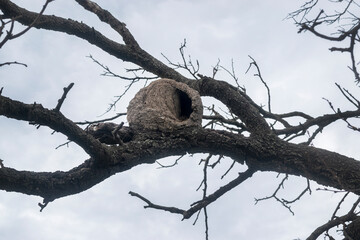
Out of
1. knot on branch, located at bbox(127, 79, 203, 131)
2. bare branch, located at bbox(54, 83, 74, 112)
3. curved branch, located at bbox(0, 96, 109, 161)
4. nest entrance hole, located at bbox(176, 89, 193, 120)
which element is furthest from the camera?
nest entrance hole, located at bbox(176, 89, 193, 120)

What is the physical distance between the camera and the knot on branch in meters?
4.09

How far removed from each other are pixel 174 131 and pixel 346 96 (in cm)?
154

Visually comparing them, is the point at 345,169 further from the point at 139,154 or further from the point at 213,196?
the point at 139,154

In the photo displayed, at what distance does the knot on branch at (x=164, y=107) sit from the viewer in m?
4.09

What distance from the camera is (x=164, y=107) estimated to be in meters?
4.79

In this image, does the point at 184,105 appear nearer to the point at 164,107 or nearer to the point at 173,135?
the point at 164,107

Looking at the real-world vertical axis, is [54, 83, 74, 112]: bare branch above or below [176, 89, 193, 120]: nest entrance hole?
below

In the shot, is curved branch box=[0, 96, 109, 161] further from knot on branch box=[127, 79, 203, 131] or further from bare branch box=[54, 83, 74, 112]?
knot on branch box=[127, 79, 203, 131]

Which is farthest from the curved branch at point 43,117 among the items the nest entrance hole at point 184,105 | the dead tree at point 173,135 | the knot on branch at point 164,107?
the nest entrance hole at point 184,105

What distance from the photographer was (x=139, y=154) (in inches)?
139

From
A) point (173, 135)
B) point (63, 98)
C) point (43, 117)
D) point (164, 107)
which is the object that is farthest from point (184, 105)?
point (63, 98)

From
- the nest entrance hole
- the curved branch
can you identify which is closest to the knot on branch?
the nest entrance hole

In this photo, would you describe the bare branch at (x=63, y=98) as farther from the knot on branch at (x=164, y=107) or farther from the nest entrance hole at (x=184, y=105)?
the nest entrance hole at (x=184, y=105)

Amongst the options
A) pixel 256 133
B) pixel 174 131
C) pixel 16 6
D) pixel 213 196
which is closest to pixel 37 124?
pixel 174 131
